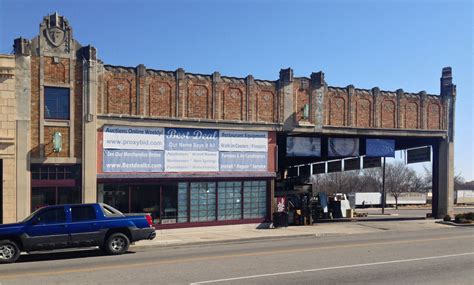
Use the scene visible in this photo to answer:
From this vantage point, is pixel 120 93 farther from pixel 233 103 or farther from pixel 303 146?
pixel 303 146

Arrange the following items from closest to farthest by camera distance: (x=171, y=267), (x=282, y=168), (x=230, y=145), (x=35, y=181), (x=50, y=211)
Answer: (x=171, y=267), (x=50, y=211), (x=35, y=181), (x=230, y=145), (x=282, y=168)

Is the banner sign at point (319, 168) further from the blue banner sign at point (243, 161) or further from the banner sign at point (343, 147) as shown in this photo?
the blue banner sign at point (243, 161)

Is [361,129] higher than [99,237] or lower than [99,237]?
higher

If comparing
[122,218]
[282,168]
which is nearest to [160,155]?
[122,218]

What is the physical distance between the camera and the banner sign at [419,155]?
1369 inches

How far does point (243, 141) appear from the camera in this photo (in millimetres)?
27469

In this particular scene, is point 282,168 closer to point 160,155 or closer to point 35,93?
point 160,155

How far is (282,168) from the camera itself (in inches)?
1614

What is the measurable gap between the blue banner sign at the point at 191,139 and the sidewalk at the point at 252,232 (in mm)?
3809

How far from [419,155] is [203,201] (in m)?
15.9

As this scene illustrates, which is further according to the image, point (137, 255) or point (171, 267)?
point (137, 255)

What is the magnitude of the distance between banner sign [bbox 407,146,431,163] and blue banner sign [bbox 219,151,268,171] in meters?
12.3

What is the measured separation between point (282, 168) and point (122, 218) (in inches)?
965

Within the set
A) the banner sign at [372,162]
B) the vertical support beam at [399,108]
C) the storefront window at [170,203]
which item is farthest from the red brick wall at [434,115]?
the storefront window at [170,203]
